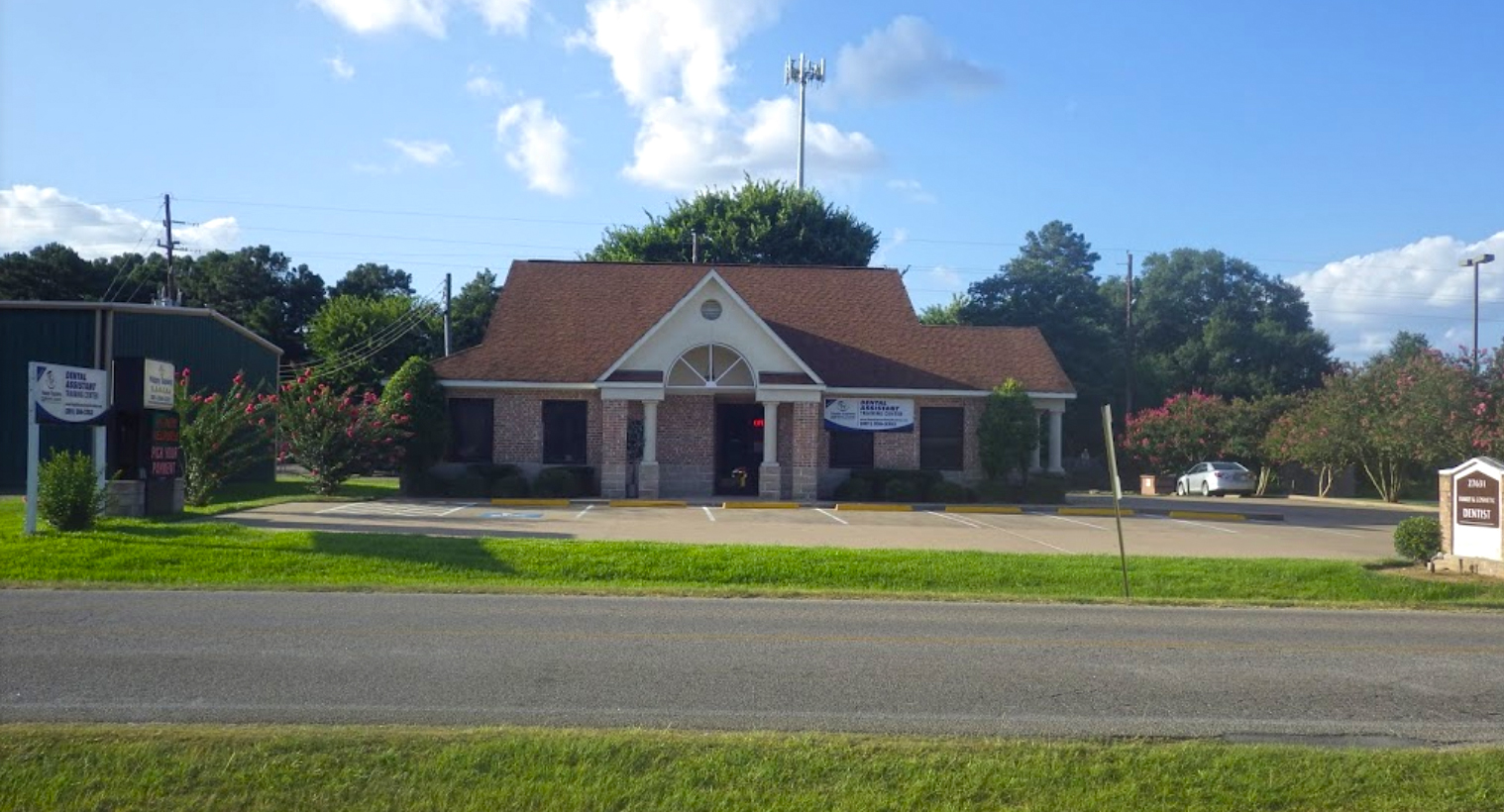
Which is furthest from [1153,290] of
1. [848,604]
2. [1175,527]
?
[848,604]

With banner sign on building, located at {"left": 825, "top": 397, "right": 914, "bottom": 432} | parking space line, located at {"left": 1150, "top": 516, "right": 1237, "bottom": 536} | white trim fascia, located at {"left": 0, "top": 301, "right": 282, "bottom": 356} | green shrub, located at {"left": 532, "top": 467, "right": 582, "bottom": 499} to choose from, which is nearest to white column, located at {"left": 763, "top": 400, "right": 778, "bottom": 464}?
banner sign on building, located at {"left": 825, "top": 397, "right": 914, "bottom": 432}

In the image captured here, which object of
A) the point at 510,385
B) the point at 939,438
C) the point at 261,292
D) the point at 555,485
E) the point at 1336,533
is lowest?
the point at 1336,533

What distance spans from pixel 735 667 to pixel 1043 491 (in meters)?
24.5

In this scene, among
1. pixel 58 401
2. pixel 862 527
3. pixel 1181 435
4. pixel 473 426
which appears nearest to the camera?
A: pixel 58 401

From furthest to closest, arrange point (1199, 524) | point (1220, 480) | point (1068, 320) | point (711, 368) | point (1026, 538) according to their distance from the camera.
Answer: point (1068, 320)
point (1220, 480)
point (711, 368)
point (1199, 524)
point (1026, 538)

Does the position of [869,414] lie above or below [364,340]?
below

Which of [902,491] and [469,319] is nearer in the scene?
[902,491]

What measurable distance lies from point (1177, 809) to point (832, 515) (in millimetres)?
20198

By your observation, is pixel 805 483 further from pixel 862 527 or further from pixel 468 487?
pixel 468 487

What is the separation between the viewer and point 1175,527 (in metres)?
25.6

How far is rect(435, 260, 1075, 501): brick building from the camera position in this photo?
1243 inches

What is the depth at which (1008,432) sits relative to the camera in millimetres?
31984

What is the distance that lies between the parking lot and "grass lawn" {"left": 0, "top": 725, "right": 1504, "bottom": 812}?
1258cm

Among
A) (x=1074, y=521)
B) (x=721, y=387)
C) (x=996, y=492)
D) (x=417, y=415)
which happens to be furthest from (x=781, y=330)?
(x=1074, y=521)
